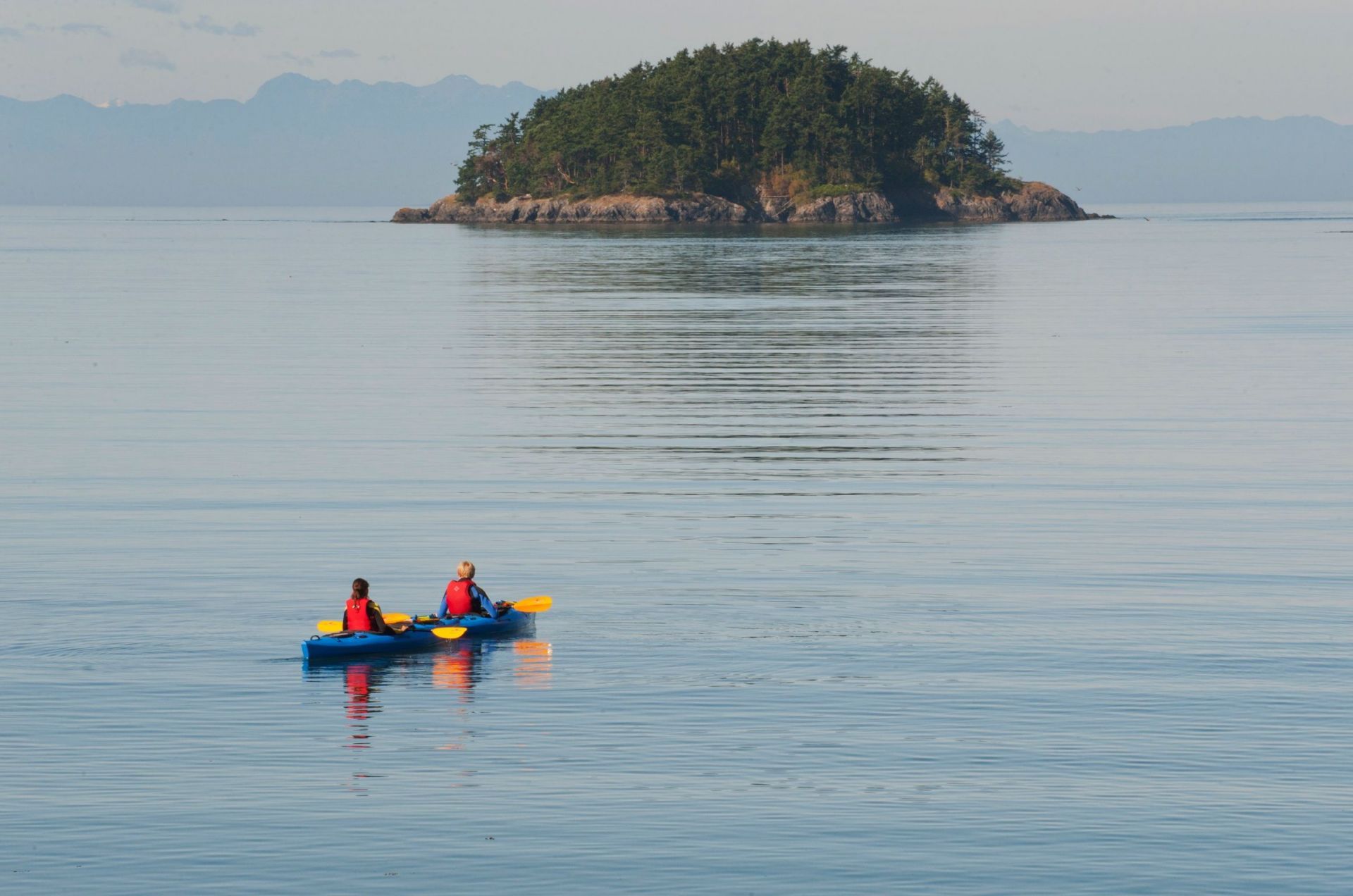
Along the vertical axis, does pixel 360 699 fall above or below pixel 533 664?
below

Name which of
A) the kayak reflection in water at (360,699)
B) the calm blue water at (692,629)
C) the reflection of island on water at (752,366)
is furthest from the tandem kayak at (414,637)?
the reflection of island on water at (752,366)

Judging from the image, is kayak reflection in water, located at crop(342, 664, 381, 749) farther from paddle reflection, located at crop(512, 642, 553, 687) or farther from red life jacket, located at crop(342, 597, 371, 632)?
paddle reflection, located at crop(512, 642, 553, 687)

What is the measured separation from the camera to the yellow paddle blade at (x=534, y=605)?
27.4 metres

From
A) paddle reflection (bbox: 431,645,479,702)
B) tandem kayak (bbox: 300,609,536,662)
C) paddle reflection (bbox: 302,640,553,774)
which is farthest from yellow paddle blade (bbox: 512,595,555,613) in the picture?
paddle reflection (bbox: 431,645,479,702)

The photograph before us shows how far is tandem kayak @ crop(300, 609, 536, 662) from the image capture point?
83.4 feet

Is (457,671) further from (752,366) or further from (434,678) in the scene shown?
(752,366)

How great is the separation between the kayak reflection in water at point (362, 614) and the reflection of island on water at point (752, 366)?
1603 cm

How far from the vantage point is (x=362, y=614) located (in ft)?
85.1

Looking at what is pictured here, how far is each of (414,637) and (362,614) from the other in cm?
92

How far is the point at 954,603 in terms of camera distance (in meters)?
29.0

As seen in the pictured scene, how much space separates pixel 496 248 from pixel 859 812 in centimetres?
18126

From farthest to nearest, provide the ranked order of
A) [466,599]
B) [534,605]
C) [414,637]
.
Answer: [534,605] → [466,599] → [414,637]

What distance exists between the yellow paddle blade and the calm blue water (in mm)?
364

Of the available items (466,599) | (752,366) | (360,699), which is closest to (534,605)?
(466,599)
